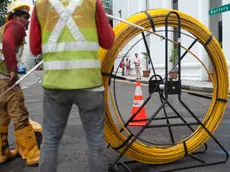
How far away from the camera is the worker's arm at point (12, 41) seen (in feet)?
12.1

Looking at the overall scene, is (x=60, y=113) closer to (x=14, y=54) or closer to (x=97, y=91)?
(x=97, y=91)

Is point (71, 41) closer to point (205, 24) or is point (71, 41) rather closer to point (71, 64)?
point (71, 64)

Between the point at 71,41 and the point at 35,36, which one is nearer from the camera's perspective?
the point at 71,41

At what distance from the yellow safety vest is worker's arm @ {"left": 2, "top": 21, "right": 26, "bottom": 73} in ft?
3.87

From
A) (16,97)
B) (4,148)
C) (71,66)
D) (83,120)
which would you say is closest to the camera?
(71,66)

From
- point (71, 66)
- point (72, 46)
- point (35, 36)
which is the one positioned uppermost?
point (35, 36)

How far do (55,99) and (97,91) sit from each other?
351mm

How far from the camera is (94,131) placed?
268 centimetres

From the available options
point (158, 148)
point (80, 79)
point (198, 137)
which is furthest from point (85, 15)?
point (198, 137)

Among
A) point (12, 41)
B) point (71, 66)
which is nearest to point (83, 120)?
point (71, 66)

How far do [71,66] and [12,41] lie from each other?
1398 millimetres

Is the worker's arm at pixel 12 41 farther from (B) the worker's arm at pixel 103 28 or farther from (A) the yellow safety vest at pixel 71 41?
(B) the worker's arm at pixel 103 28

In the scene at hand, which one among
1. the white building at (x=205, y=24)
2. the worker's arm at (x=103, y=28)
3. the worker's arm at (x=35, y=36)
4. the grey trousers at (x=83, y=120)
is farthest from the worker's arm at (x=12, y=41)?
the white building at (x=205, y=24)

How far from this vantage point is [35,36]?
110 inches
